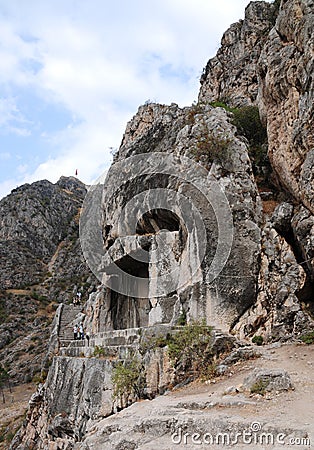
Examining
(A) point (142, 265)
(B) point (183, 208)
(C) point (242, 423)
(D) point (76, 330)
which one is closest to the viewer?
(C) point (242, 423)

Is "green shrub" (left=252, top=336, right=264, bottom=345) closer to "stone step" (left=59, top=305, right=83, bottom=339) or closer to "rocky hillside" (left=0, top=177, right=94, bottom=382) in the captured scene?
"stone step" (left=59, top=305, right=83, bottom=339)

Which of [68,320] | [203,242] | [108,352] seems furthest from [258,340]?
[68,320]

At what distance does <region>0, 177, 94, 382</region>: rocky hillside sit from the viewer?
50.5 m

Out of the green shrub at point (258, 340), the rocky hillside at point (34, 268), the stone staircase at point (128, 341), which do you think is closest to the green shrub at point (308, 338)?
the green shrub at point (258, 340)

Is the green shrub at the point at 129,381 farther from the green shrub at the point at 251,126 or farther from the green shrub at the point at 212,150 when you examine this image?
the green shrub at the point at 251,126

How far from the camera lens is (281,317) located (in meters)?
13.8

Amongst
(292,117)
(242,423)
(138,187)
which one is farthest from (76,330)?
(242,423)

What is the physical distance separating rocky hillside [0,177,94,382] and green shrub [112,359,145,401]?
116ft

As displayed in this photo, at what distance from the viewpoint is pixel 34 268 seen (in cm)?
7219

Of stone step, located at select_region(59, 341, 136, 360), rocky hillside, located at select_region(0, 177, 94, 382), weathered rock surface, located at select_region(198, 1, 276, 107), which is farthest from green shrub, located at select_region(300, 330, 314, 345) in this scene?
rocky hillside, located at select_region(0, 177, 94, 382)

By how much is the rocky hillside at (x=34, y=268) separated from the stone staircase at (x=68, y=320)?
1802cm

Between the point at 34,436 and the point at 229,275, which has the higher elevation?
the point at 229,275

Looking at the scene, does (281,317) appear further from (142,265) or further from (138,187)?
(138,187)

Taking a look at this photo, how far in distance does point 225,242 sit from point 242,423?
9488mm
